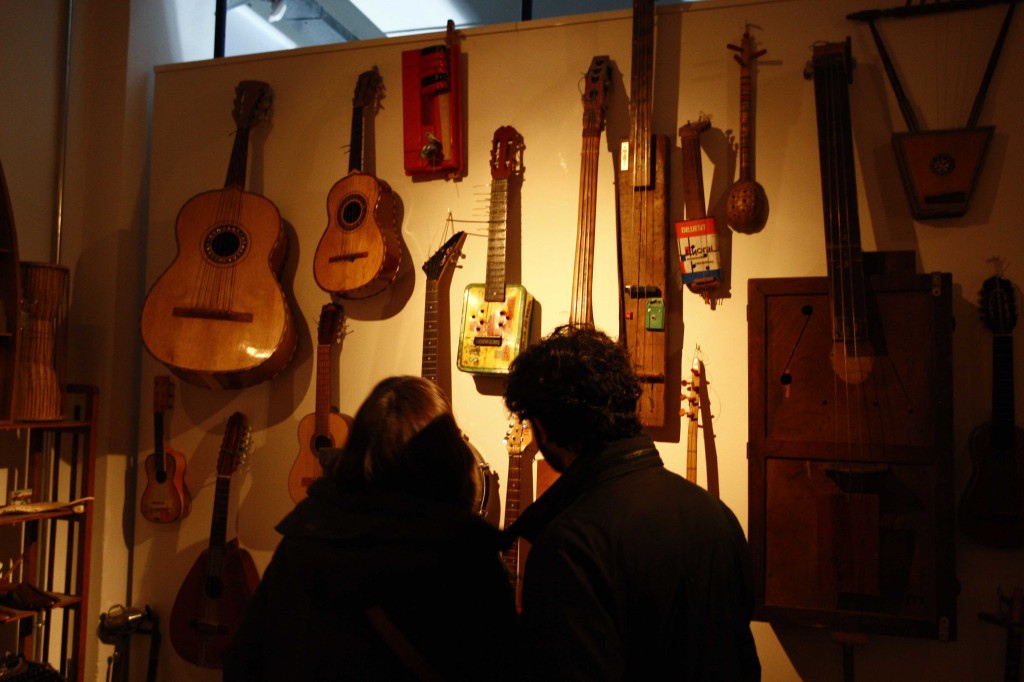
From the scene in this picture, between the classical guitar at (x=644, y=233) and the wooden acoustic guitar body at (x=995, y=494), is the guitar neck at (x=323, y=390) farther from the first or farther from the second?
the wooden acoustic guitar body at (x=995, y=494)

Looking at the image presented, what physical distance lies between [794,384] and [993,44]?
1275mm

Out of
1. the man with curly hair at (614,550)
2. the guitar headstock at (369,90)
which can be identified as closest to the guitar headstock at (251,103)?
the guitar headstock at (369,90)

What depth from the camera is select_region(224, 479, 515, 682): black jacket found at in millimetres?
1282

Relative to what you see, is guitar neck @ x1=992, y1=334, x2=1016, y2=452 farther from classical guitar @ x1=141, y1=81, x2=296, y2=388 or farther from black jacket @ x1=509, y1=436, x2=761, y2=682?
classical guitar @ x1=141, y1=81, x2=296, y2=388

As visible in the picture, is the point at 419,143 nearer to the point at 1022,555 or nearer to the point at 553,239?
the point at 553,239

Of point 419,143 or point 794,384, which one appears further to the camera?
point 419,143

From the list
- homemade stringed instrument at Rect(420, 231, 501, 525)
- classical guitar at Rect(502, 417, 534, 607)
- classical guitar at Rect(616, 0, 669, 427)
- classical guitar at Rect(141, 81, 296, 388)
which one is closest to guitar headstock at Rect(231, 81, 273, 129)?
classical guitar at Rect(141, 81, 296, 388)

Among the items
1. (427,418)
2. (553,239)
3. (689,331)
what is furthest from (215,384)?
(427,418)

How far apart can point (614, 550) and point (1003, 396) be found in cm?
172

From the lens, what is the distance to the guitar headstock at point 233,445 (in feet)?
10.5

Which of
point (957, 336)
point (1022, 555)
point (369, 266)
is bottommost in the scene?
point (1022, 555)

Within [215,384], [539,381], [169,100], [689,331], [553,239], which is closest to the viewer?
[539,381]

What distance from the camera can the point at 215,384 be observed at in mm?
3230

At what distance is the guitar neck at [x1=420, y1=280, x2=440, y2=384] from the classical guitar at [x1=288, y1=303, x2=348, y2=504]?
0.39 meters
